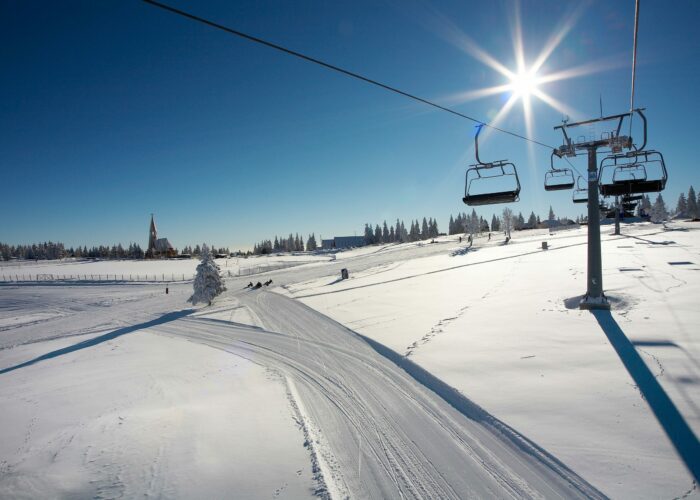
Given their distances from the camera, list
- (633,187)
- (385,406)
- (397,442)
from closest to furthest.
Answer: (397,442) < (385,406) < (633,187)

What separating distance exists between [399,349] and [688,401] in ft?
21.9

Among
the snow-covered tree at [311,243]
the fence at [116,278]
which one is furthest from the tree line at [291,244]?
the fence at [116,278]

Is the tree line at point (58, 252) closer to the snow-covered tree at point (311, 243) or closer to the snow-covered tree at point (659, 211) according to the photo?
the snow-covered tree at point (311, 243)

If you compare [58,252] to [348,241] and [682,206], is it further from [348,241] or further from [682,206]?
[682,206]

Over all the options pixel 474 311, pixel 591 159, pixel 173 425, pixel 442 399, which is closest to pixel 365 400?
pixel 442 399

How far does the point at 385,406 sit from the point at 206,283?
21.3m

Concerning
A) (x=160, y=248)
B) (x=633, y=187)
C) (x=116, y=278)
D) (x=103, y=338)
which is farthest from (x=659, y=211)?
(x=160, y=248)

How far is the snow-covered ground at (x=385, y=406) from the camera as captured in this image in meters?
4.79

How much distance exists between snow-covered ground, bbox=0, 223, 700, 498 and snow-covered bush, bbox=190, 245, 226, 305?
9188 mm

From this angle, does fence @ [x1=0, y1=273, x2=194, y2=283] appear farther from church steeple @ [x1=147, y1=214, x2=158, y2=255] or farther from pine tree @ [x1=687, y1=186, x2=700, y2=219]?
pine tree @ [x1=687, y1=186, x2=700, y2=219]

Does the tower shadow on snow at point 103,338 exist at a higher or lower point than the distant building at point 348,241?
lower

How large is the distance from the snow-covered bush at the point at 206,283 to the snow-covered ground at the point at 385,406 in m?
9.19

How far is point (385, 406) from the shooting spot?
7164 mm

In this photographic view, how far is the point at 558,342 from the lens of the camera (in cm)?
912
